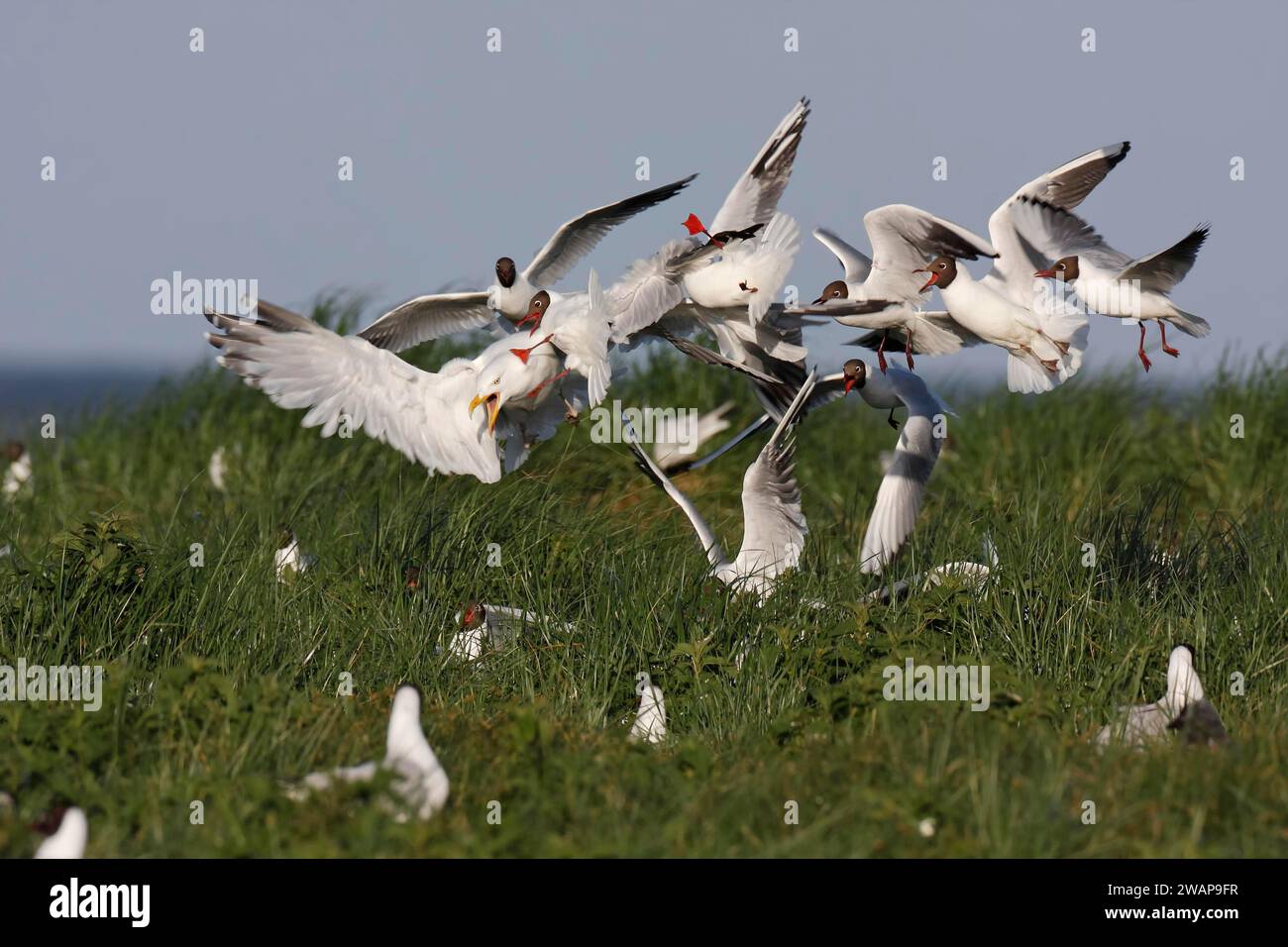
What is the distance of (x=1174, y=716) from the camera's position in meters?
5.54

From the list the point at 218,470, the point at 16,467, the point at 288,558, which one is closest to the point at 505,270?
the point at 288,558

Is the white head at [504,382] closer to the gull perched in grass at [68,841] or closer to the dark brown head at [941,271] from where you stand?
the dark brown head at [941,271]

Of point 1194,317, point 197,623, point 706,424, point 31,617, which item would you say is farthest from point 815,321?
point 31,617

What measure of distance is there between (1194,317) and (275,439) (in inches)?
298

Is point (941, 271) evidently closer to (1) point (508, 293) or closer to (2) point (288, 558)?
(1) point (508, 293)

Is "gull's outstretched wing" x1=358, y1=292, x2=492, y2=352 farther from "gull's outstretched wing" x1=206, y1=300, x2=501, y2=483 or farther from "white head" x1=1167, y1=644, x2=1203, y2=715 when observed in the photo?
"white head" x1=1167, y1=644, x2=1203, y2=715

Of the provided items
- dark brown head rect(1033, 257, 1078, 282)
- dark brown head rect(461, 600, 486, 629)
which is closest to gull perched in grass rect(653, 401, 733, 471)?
dark brown head rect(461, 600, 486, 629)

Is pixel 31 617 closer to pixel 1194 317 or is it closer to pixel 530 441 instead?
pixel 530 441

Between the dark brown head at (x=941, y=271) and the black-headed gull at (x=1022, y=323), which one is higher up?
the dark brown head at (x=941, y=271)

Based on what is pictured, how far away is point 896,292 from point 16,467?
8.14 metres

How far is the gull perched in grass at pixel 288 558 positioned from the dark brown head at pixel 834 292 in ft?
8.57

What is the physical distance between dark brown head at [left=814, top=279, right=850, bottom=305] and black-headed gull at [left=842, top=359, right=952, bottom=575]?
16.3 inches

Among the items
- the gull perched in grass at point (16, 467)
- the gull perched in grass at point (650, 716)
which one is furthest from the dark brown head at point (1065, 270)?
the gull perched in grass at point (16, 467)

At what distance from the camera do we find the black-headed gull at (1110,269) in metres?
6.21
